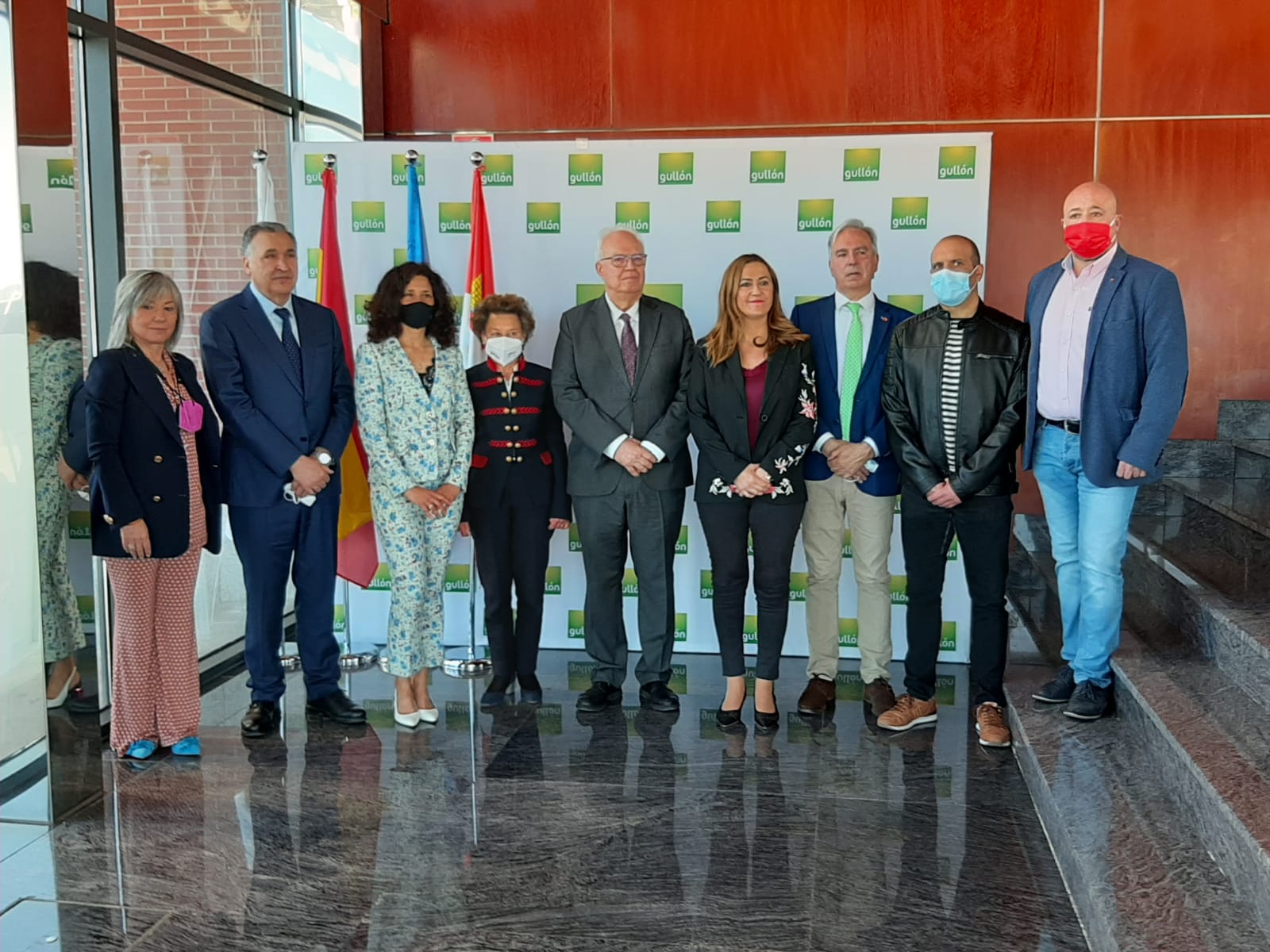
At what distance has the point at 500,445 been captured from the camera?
4.39 m

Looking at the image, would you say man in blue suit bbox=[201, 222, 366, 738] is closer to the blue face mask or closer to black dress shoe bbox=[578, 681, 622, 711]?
black dress shoe bbox=[578, 681, 622, 711]

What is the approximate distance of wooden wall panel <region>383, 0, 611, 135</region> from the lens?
6.22 m

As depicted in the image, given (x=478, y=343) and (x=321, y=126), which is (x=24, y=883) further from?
(x=321, y=126)

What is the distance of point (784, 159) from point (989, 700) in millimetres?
2417

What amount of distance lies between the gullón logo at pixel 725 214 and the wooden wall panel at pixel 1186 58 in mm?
2213

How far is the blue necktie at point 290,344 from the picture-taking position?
13.6 feet

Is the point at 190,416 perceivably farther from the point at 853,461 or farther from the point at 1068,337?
the point at 1068,337

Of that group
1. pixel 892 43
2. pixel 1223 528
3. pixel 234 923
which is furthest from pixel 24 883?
pixel 892 43

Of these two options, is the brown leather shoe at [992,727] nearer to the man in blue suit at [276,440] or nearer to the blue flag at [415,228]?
the man in blue suit at [276,440]

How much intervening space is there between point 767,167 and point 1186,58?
7.91ft

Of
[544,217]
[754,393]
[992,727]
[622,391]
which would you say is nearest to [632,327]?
[622,391]

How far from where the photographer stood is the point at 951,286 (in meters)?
3.85

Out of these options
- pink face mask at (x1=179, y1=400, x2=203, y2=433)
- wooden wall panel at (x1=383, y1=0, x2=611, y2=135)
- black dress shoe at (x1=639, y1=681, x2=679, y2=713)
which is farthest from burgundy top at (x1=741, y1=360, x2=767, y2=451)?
wooden wall panel at (x1=383, y1=0, x2=611, y2=135)

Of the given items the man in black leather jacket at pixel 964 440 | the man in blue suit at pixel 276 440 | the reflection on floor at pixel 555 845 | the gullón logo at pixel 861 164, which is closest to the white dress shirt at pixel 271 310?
the man in blue suit at pixel 276 440
